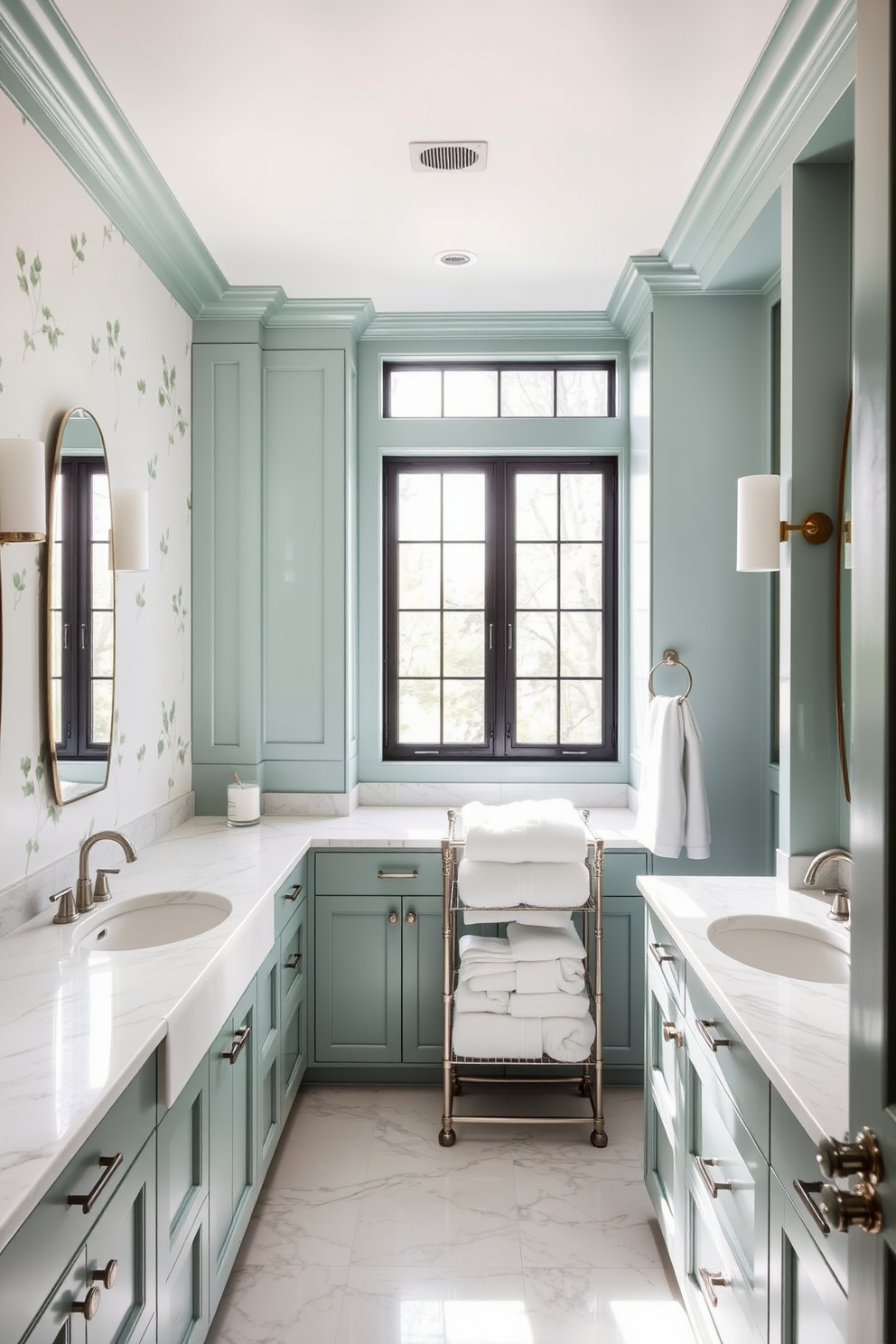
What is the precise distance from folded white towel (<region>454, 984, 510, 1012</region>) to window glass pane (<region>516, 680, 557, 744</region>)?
1.16 meters

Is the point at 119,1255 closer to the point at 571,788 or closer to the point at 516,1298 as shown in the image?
the point at 516,1298

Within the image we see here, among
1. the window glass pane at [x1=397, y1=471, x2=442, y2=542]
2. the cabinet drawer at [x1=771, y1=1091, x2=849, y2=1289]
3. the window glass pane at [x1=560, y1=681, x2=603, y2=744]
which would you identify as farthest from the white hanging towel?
the cabinet drawer at [x1=771, y1=1091, x2=849, y2=1289]

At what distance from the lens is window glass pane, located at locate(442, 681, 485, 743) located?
11.8ft

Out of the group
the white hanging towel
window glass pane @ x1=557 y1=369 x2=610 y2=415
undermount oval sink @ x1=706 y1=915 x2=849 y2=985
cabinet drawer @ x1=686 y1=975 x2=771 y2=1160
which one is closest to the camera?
cabinet drawer @ x1=686 y1=975 x2=771 y2=1160

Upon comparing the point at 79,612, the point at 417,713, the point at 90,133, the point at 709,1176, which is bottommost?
the point at 709,1176

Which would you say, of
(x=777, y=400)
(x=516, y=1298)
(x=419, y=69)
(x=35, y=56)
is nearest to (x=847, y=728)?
(x=777, y=400)

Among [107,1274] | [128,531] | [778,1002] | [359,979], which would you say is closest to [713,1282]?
[778,1002]

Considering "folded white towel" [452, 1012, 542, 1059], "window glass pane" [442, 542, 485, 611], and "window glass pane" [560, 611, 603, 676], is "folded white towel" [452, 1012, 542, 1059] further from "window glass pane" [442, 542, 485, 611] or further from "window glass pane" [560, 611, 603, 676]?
"window glass pane" [442, 542, 485, 611]

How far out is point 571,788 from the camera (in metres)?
3.50

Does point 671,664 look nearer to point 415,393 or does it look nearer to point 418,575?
point 418,575

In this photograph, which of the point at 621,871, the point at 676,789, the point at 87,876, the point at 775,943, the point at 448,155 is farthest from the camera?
the point at 621,871

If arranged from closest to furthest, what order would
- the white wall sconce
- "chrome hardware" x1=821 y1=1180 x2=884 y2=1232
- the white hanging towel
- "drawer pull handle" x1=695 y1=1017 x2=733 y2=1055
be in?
"chrome hardware" x1=821 y1=1180 x2=884 y2=1232 < "drawer pull handle" x1=695 y1=1017 x2=733 y2=1055 < the white wall sconce < the white hanging towel

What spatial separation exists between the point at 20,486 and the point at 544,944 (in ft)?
6.00

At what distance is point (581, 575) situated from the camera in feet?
11.7
